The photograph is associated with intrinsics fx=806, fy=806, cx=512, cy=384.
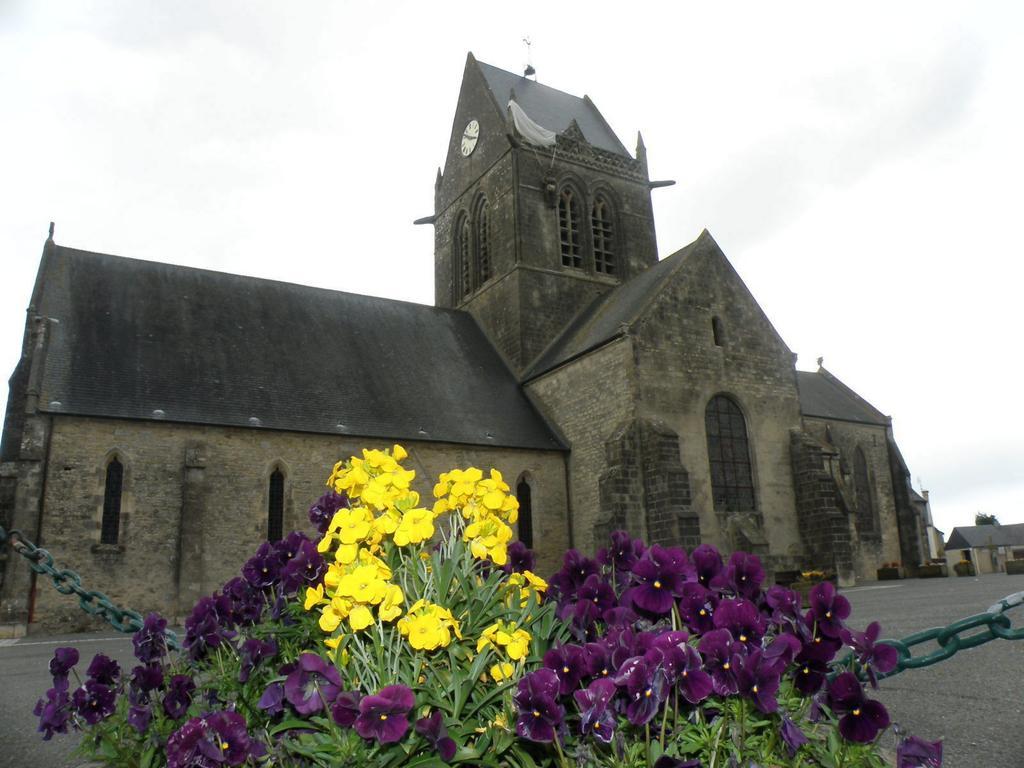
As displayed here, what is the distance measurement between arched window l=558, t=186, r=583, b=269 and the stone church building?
0.24 ft

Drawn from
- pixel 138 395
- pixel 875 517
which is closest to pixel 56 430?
pixel 138 395

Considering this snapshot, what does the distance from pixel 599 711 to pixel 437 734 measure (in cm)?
65

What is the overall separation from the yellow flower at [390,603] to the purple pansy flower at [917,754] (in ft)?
5.89

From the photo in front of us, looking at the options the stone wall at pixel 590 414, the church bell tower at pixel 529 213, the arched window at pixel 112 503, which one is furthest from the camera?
the church bell tower at pixel 529 213

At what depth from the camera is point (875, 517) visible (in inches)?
1255

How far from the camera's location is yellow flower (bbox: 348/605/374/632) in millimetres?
3033

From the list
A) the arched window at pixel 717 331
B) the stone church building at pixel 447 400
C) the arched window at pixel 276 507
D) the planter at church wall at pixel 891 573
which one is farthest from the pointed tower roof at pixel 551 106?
the planter at church wall at pixel 891 573

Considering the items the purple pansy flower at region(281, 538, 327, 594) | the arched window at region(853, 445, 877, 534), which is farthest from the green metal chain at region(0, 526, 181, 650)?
the arched window at region(853, 445, 877, 534)

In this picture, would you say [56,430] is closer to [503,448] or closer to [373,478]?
[503,448]

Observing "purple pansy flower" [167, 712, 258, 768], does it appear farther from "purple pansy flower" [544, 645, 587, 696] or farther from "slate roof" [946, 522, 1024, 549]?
"slate roof" [946, 522, 1024, 549]

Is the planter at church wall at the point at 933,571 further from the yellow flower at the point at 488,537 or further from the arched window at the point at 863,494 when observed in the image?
the yellow flower at the point at 488,537

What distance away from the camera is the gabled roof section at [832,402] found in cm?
3253

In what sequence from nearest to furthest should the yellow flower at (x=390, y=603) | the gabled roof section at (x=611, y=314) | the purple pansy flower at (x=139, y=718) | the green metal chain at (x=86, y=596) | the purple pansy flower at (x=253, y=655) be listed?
1. the yellow flower at (x=390, y=603)
2. the purple pansy flower at (x=253, y=655)
3. the purple pansy flower at (x=139, y=718)
4. the green metal chain at (x=86, y=596)
5. the gabled roof section at (x=611, y=314)

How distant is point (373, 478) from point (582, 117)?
29516 millimetres
